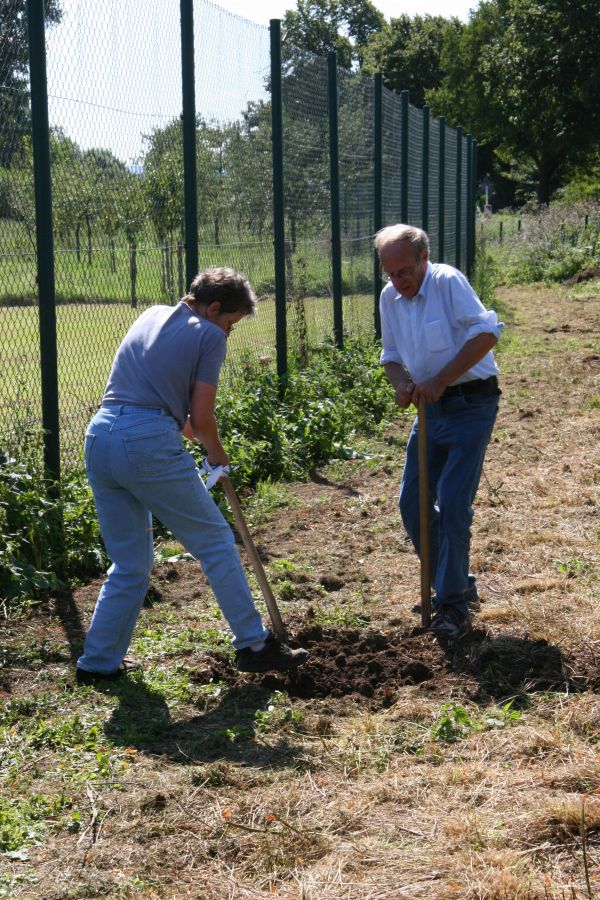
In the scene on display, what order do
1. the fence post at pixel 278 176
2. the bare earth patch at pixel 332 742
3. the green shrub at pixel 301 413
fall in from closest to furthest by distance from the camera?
1. the bare earth patch at pixel 332 742
2. the green shrub at pixel 301 413
3. the fence post at pixel 278 176

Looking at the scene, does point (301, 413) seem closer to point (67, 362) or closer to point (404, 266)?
point (67, 362)

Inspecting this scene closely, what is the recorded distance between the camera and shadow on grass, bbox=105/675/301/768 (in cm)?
392

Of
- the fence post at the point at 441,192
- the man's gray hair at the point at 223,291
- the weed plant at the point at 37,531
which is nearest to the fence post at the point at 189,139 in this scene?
the weed plant at the point at 37,531

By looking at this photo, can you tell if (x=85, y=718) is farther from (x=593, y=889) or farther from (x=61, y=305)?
(x=61, y=305)

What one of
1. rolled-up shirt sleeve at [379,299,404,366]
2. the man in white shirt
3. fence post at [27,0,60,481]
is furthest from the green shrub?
the man in white shirt

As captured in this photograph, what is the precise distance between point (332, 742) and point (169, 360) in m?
1.56

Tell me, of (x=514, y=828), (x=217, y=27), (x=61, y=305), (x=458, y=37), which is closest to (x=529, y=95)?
(x=458, y=37)

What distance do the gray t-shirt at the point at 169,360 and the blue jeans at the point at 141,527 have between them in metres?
0.07

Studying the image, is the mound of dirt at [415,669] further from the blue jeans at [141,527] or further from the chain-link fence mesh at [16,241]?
the chain-link fence mesh at [16,241]

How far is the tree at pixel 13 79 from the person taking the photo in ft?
18.4

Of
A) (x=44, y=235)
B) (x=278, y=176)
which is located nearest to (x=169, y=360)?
(x=44, y=235)

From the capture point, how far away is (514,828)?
10.6ft

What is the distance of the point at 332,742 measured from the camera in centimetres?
400

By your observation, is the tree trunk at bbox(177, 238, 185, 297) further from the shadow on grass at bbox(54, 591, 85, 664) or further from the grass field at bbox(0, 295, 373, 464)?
the shadow on grass at bbox(54, 591, 85, 664)
